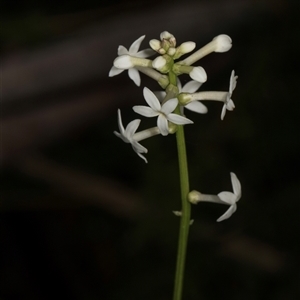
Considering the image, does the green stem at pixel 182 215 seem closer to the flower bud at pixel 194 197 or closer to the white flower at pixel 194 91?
the flower bud at pixel 194 197

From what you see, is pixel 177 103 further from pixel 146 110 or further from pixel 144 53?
pixel 144 53

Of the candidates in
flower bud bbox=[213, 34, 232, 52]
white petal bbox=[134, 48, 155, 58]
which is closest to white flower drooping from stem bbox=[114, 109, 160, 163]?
white petal bbox=[134, 48, 155, 58]

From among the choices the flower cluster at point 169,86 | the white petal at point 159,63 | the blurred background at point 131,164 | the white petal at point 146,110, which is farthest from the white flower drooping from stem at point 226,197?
the blurred background at point 131,164

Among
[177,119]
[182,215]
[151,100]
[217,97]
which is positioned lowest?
[182,215]

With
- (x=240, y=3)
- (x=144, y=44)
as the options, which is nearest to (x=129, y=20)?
(x=144, y=44)

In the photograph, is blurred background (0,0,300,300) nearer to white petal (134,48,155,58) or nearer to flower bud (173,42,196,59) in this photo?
white petal (134,48,155,58)

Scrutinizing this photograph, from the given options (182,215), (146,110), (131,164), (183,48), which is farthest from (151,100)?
(131,164)
